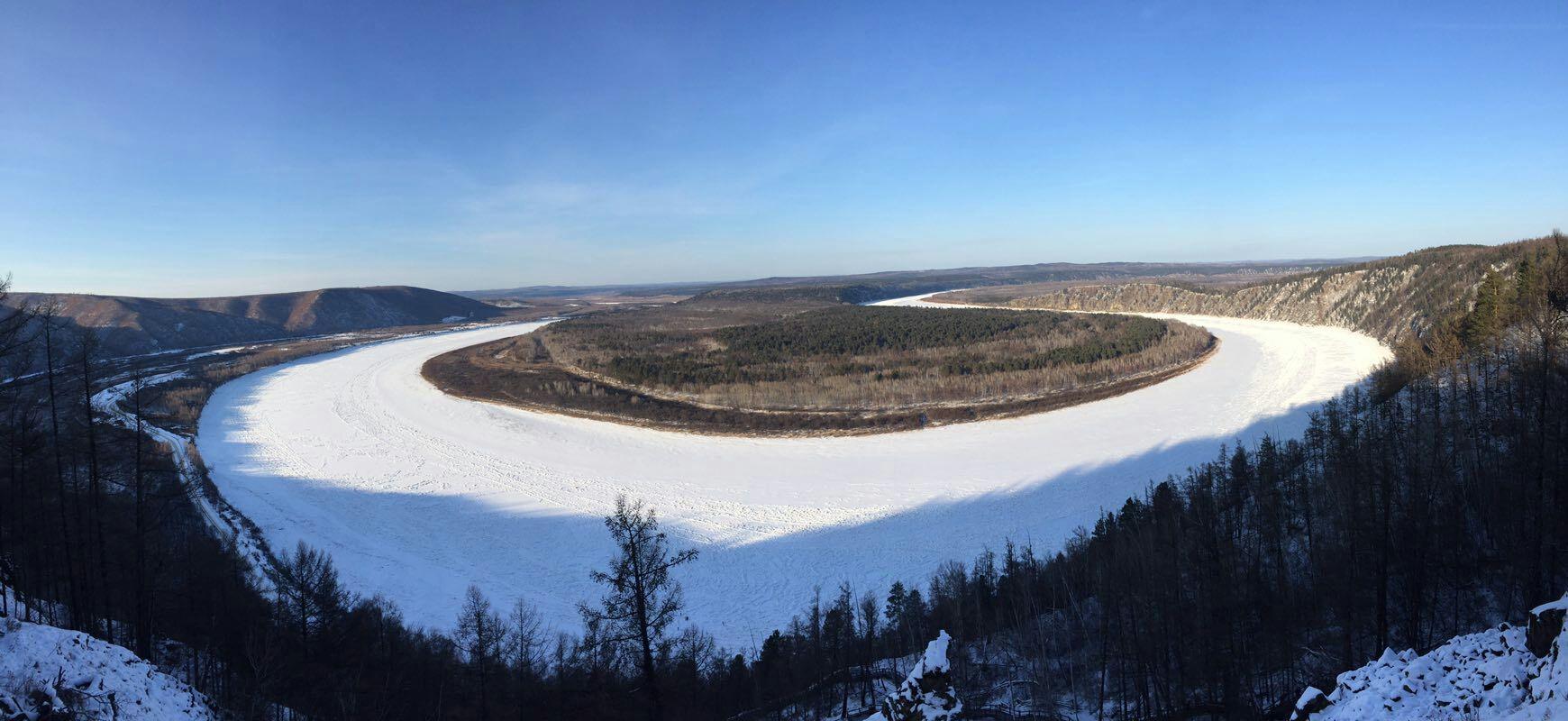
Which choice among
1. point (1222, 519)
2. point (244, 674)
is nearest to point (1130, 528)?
point (1222, 519)

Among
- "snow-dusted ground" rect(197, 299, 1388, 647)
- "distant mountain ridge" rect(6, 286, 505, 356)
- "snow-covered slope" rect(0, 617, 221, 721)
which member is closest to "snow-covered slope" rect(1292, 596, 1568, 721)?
"snow-dusted ground" rect(197, 299, 1388, 647)

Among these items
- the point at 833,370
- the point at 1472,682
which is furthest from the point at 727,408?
the point at 1472,682

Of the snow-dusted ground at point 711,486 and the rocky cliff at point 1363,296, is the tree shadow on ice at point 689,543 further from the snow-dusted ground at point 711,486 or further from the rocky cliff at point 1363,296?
the rocky cliff at point 1363,296

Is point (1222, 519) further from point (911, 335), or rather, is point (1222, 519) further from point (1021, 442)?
point (911, 335)

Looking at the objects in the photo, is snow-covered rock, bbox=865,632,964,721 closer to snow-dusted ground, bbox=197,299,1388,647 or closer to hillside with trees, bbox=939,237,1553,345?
snow-dusted ground, bbox=197,299,1388,647

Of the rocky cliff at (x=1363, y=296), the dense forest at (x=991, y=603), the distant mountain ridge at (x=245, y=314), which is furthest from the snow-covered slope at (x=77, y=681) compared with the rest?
the distant mountain ridge at (x=245, y=314)

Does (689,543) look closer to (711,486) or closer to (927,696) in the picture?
(711,486)
